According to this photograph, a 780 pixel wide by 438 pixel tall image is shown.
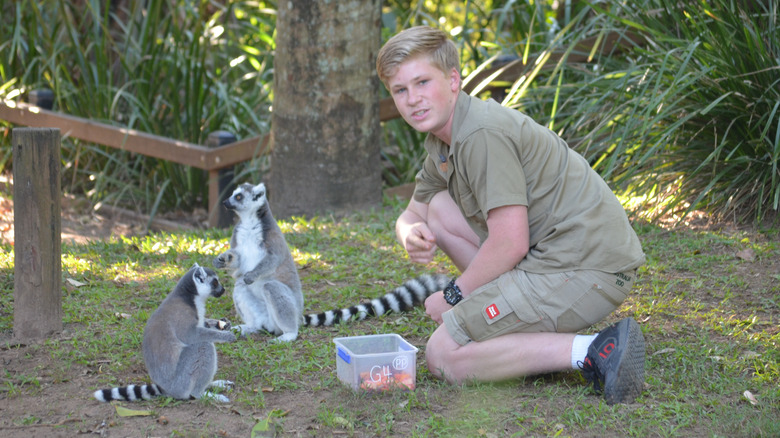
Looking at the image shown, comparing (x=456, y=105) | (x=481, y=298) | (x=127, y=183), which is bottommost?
(x=127, y=183)

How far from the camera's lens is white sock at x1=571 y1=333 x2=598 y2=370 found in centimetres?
300

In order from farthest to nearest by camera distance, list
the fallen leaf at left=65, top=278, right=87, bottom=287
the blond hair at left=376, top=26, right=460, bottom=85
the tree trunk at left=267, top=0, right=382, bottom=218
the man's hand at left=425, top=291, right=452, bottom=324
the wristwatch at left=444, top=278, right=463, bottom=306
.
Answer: the tree trunk at left=267, top=0, right=382, bottom=218 < the fallen leaf at left=65, top=278, right=87, bottom=287 < the man's hand at left=425, top=291, right=452, bottom=324 < the wristwatch at left=444, top=278, right=463, bottom=306 < the blond hair at left=376, top=26, right=460, bottom=85

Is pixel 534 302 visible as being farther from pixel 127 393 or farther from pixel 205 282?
pixel 127 393

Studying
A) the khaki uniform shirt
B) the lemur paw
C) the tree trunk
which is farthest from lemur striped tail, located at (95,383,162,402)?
the tree trunk

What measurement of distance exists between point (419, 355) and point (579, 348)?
84 cm

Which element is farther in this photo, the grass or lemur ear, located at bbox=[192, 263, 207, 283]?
lemur ear, located at bbox=[192, 263, 207, 283]

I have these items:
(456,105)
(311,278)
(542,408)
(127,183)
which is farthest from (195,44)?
(542,408)

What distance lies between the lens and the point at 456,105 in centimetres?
303

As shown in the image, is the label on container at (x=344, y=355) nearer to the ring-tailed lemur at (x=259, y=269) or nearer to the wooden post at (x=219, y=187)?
the ring-tailed lemur at (x=259, y=269)

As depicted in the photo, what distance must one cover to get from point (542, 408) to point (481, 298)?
18.6 inches

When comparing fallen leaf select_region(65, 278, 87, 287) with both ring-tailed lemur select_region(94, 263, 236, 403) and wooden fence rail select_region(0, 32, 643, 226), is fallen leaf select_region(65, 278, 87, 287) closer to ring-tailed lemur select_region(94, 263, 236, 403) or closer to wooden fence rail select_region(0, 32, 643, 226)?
ring-tailed lemur select_region(94, 263, 236, 403)

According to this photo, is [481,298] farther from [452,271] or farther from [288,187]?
[288,187]

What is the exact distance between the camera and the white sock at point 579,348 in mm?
2996

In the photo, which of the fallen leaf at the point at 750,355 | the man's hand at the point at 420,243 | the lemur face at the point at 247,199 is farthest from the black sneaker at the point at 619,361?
the lemur face at the point at 247,199
